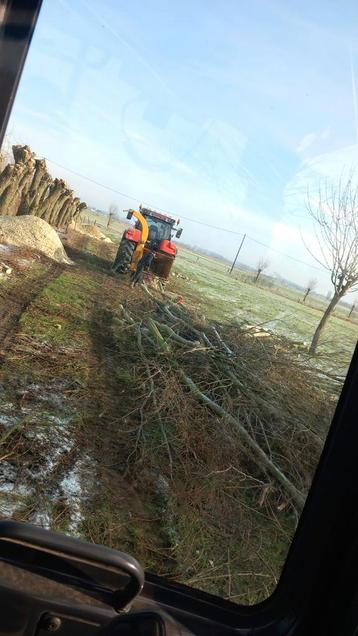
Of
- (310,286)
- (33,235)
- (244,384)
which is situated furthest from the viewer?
(244,384)

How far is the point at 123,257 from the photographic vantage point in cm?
177

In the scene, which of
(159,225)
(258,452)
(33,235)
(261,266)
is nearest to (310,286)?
(261,266)

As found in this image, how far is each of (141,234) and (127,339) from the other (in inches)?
15.5

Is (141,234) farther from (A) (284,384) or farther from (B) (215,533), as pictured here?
(B) (215,533)

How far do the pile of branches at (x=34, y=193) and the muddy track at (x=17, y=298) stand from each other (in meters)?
0.20

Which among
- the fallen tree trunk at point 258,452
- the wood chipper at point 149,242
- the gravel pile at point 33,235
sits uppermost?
the wood chipper at point 149,242

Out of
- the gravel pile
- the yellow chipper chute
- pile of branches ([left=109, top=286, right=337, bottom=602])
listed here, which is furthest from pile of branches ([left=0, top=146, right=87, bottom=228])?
pile of branches ([left=109, top=286, right=337, bottom=602])

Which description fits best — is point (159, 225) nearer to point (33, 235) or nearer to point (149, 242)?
point (149, 242)

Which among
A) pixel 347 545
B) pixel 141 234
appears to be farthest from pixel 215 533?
pixel 141 234

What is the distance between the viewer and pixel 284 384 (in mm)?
1753

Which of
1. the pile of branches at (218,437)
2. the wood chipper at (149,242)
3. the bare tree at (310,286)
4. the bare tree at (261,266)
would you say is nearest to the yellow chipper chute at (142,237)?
the wood chipper at (149,242)

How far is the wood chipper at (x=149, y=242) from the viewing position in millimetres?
1579

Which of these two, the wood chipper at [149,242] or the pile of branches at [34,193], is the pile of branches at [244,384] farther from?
the pile of branches at [34,193]

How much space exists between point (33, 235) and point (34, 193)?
5.8 inches
